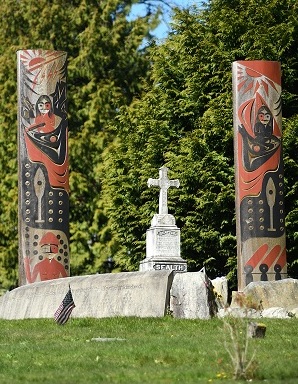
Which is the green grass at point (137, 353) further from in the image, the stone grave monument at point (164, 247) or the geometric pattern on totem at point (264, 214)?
the geometric pattern on totem at point (264, 214)

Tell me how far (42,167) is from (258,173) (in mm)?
4755

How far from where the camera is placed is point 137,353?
1634 centimetres

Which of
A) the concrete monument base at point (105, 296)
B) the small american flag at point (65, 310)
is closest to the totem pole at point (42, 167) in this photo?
the concrete monument base at point (105, 296)

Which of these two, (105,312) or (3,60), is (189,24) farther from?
(105,312)

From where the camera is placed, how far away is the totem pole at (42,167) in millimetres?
26734

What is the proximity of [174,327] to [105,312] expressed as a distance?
2.78m

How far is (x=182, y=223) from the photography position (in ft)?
108

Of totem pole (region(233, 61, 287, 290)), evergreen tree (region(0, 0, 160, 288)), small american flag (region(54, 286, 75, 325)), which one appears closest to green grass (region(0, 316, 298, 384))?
small american flag (region(54, 286, 75, 325))

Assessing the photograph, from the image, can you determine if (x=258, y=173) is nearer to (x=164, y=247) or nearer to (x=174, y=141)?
(x=164, y=247)

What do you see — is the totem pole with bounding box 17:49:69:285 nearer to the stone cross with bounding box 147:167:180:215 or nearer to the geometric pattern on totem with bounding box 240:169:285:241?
the stone cross with bounding box 147:167:180:215

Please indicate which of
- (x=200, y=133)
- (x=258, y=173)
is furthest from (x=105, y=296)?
(x=200, y=133)

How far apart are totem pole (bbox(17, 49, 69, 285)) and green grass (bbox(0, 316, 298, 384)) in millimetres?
5936

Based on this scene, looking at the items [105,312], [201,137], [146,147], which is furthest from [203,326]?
[146,147]

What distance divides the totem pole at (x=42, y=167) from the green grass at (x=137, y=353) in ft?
19.5
